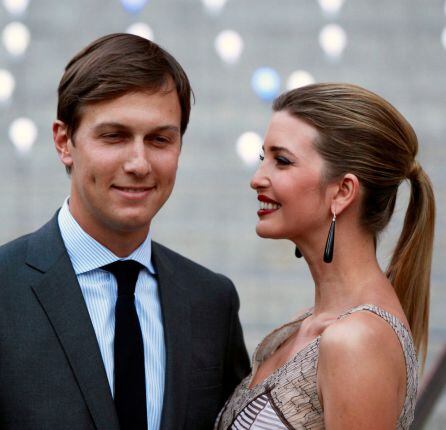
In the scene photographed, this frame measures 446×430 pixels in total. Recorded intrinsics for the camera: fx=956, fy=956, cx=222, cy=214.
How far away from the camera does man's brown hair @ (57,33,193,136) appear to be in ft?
7.06

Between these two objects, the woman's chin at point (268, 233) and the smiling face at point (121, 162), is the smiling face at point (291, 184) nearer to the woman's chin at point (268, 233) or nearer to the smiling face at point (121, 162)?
the woman's chin at point (268, 233)

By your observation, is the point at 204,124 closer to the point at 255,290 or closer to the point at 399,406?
the point at 255,290

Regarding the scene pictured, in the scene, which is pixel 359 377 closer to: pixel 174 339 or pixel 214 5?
pixel 174 339

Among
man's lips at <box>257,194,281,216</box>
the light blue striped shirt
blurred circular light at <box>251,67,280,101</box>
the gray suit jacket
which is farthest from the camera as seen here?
blurred circular light at <box>251,67,280,101</box>

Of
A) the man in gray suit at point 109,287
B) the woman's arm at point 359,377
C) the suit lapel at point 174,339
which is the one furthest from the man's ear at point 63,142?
the woman's arm at point 359,377

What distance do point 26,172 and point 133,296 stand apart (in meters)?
2.37

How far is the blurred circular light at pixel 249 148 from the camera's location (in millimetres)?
4395

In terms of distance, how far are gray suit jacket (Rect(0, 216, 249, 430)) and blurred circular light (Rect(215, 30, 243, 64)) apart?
225cm

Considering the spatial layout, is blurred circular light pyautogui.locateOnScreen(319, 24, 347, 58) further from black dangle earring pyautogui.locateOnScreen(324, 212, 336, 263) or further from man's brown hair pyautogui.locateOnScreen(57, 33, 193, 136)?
black dangle earring pyautogui.locateOnScreen(324, 212, 336, 263)

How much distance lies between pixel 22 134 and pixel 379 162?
2.57 meters

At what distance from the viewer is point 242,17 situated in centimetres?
449

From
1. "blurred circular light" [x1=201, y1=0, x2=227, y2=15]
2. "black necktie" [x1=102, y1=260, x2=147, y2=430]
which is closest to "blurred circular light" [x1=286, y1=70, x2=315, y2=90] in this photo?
"blurred circular light" [x1=201, y1=0, x2=227, y2=15]

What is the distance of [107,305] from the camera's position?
2152 mm

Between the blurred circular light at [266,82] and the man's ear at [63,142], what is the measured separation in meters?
2.31
